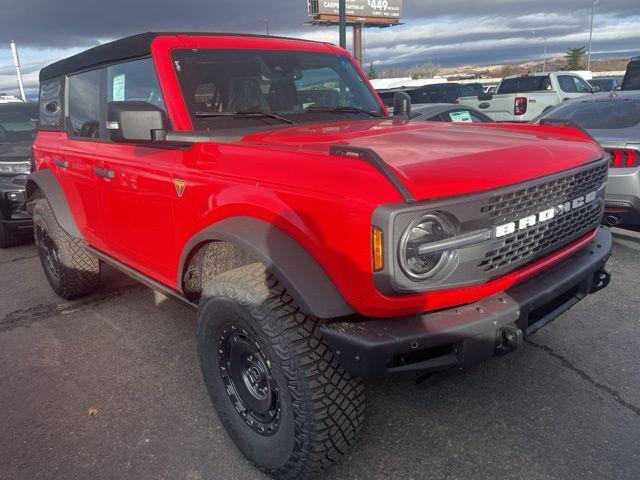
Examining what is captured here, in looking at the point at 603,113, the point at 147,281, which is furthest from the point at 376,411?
the point at 603,113

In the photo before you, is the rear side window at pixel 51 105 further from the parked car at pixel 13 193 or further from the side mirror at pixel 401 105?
the side mirror at pixel 401 105

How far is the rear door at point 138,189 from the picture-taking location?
2.85 metres

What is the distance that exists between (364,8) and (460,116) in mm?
40576

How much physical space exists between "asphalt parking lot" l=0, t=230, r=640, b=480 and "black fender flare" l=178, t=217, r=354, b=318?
0.89m

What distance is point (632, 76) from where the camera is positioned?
11.0 m

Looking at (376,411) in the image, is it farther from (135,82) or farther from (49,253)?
(49,253)

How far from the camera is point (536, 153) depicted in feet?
7.75

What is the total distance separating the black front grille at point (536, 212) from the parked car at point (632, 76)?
976 centimetres

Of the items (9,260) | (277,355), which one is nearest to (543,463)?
(277,355)

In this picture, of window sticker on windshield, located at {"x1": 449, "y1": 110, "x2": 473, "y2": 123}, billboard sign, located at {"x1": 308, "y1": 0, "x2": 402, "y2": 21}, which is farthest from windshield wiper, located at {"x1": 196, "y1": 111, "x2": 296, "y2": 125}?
billboard sign, located at {"x1": 308, "y1": 0, "x2": 402, "y2": 21}

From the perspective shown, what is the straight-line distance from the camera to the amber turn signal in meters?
1.84

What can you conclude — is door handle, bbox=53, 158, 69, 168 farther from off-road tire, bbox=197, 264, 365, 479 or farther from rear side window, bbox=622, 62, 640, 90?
rear side window, bbox=622, 62, 640, 90

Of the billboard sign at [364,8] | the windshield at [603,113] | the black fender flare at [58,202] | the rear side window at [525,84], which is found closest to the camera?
the black fender flare at [58,202]

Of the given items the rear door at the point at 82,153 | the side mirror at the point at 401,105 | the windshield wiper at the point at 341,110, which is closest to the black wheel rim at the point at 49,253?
the rear door at the point at 82,153
